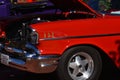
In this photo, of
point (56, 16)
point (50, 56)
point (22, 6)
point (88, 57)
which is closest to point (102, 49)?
point (88, 57)

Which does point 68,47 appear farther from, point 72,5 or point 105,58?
point 72,5

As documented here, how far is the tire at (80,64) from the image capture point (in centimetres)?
550

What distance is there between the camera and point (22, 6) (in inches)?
305

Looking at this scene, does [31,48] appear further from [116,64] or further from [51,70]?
[116,64]

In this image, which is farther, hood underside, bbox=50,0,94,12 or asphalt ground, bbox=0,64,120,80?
asphalt ground, bbox=0,64,120,80

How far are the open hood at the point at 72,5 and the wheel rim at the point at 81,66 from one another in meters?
0.84

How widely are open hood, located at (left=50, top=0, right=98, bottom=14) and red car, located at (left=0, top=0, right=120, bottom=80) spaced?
0.03 metres

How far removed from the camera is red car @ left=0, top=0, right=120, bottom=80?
542 centimetres

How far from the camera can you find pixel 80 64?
18.7 ft

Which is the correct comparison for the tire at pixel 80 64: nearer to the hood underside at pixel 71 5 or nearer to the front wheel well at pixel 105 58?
the front wheel well at pixel 105 58

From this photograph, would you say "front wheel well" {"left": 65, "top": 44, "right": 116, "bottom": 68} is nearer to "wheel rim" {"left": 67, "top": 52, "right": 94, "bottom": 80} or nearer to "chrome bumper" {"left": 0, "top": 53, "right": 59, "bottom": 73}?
"wheel rim" {"left": 67, "top": 52, "right": 94, "bottom": 80}

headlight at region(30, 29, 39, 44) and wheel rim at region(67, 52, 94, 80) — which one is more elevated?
headlight at region(30, 29, 39, 44)

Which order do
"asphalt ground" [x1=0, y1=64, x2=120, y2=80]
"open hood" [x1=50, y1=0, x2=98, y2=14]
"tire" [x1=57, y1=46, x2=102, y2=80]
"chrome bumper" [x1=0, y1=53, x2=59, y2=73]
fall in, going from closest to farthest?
"chrome bumper" [x1=0, y1=53, x2=59, y2=73] < "tire" [x1=57, y1=46, x2=102, y2=80] < "open hood" [x1=50, y1=0, x2=98, y2=14] < "asphalt ground" [x1=0, y1=64, x2=120, y2=80]

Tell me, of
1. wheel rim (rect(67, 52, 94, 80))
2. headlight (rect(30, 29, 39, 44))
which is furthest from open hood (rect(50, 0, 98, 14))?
headlight (rect(30, 29, 39, 44))
